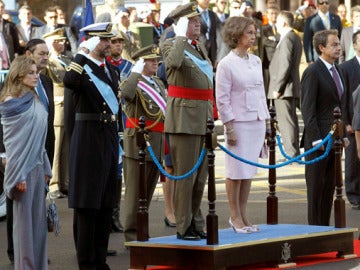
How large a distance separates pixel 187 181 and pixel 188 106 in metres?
0.70

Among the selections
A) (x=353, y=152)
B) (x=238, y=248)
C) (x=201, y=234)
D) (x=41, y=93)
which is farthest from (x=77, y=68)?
(x=353, y=152)

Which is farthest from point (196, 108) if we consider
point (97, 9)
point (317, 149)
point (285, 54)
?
point (97, 9)

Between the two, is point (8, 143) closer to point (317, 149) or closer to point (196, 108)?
point (196, 108)

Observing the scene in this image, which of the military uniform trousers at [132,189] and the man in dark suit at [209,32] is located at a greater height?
the man in dark suit at [209,32]

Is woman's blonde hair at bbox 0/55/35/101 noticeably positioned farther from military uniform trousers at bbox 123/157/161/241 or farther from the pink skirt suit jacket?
military uniform trousers at bbox 123/157/161/241

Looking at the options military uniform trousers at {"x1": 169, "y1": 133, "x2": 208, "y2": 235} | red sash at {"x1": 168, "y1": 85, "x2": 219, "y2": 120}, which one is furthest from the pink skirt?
red sash at {"x1": 168, "y1": 85, "x2": 219, "y2": 120}

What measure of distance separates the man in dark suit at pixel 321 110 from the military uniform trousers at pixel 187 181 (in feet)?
5.66

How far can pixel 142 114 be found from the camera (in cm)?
1510

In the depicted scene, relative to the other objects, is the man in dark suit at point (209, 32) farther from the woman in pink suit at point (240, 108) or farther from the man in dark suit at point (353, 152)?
the woman in pink suit at point (240, 108)

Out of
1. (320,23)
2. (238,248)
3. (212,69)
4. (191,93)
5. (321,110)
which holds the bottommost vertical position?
(238,248)

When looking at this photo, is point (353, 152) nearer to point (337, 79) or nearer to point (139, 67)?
point (337, 79)

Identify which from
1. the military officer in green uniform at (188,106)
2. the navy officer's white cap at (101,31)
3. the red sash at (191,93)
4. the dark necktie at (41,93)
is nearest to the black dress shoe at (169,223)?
the military officer in green uniform at (188,106)

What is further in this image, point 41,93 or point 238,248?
point 41,93

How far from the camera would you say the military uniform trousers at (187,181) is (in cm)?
1369
